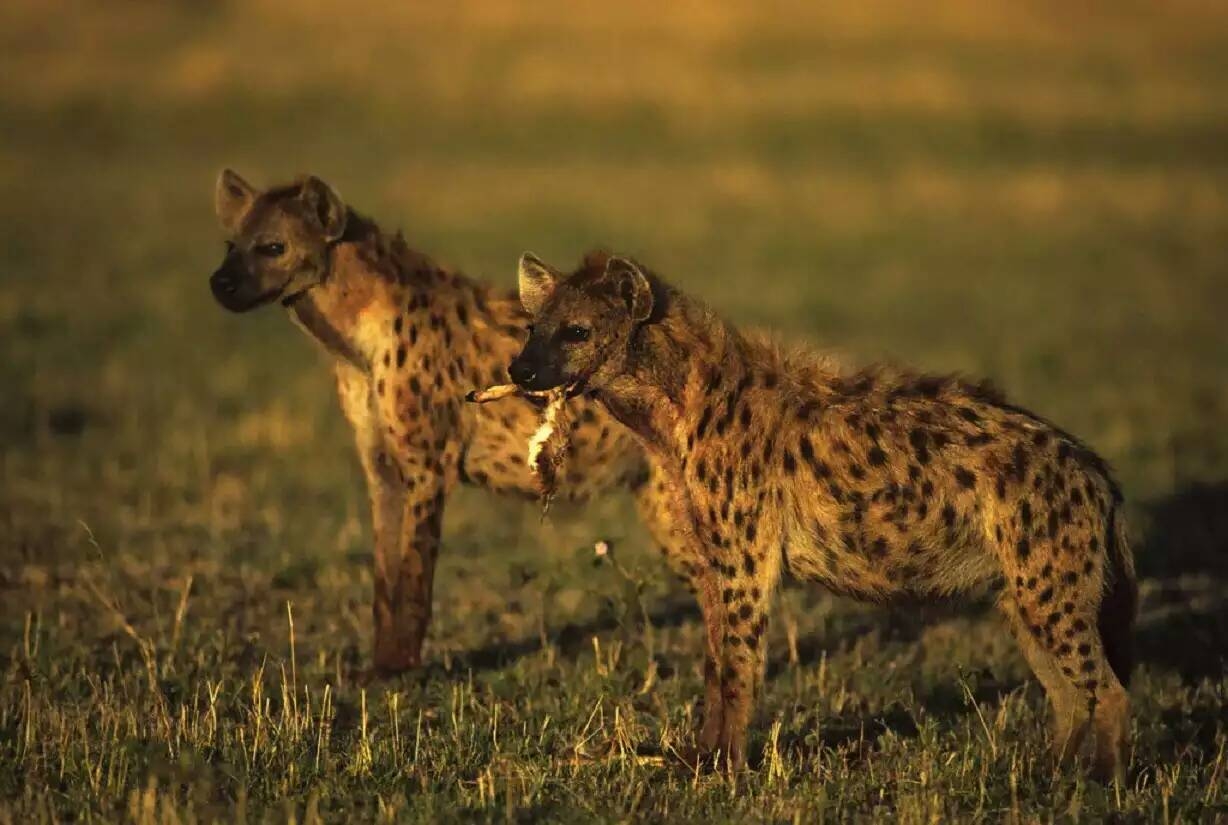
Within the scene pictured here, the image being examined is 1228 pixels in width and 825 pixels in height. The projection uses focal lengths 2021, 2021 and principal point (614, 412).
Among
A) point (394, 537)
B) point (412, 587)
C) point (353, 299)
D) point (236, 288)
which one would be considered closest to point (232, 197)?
point (236, 288)

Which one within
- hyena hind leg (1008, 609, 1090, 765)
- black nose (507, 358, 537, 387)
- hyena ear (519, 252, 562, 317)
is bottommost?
hyena hind leg (1008, 609, 1090, 765)

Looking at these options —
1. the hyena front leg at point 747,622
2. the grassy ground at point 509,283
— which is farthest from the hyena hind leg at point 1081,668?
the hyena front leg at point 747,622

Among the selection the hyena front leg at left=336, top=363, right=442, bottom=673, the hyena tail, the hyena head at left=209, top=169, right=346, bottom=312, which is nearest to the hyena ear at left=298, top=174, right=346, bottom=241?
the hyena head at left=209, top=169, right=346, bottom=312

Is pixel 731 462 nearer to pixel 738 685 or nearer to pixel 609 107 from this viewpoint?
pixel 738 685

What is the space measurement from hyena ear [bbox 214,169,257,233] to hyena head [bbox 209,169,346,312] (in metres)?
0.13

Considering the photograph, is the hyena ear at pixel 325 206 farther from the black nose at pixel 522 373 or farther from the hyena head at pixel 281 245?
the black nose at pixel 522 373

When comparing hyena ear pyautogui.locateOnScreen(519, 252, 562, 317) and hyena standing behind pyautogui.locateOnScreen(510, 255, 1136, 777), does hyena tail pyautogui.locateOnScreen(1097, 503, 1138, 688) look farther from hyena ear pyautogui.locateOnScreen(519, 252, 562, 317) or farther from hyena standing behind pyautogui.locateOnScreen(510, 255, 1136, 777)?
hyena ear pyautogui.locateOnScreen(519, 252, 562, 317)

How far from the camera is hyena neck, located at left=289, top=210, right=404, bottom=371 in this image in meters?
7.57

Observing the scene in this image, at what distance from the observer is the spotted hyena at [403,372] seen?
7418 millimetres

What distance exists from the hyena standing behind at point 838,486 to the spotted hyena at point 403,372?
39.5 inches

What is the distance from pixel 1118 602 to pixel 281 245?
3.36 m

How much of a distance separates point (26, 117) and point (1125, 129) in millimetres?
14773

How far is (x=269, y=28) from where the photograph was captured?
33188 mm

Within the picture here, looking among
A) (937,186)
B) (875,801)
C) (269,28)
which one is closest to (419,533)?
(875,801)
